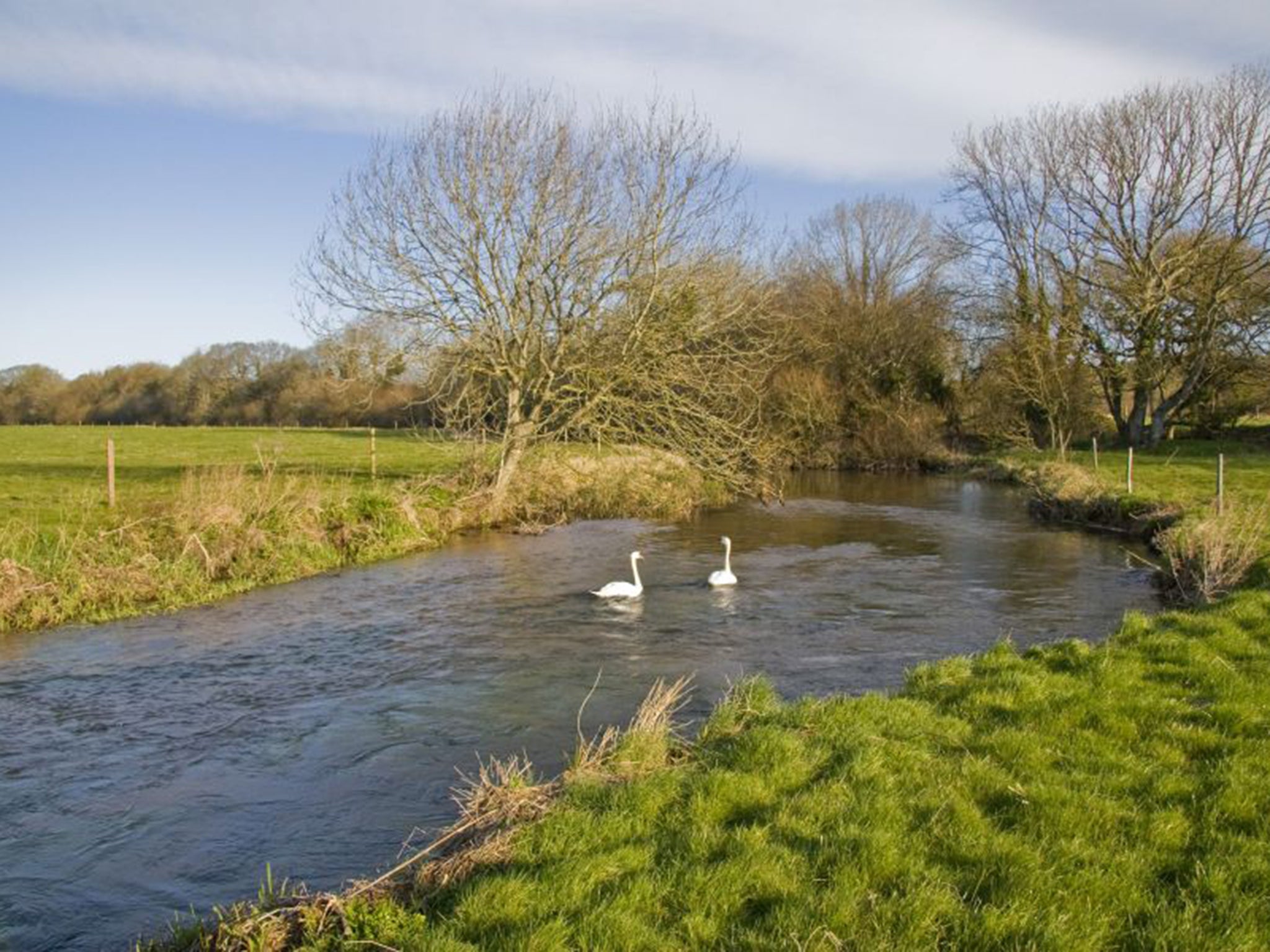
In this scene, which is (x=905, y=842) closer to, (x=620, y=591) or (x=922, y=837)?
(x=922, y=837)

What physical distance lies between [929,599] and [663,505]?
11.7 m

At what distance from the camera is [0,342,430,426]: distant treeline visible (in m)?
69.9

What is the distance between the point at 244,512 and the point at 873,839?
1404cm

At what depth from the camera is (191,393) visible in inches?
2997

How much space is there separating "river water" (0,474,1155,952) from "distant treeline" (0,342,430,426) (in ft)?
174

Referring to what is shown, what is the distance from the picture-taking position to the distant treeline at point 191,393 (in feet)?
229

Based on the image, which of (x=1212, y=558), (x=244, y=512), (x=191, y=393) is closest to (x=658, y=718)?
(x=1212, y=558)

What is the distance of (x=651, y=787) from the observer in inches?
236

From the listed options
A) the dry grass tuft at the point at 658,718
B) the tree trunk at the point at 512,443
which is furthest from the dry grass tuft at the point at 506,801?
the tree trunk at the point at 512,443


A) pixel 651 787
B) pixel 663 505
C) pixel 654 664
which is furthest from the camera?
pixel 663 505

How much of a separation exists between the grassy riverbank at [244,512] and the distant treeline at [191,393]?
3656cm

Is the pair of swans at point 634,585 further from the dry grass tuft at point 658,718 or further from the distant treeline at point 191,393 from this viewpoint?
the distant treeline at point 191,393

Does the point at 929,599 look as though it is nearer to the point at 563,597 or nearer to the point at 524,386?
the point at 563,597

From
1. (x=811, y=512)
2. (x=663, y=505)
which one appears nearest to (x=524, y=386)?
(x=663, y=505)
